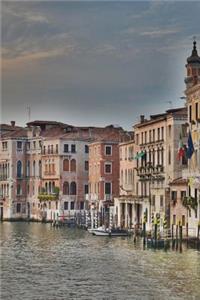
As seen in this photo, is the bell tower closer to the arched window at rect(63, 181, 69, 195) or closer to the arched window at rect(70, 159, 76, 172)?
the arched window at rect(70, 159, 76, 172)

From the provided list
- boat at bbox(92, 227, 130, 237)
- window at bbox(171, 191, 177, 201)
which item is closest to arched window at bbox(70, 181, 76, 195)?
boat at bbox(92, 227, 130, 237)

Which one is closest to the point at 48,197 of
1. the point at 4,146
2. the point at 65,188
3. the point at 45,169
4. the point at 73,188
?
the point at 65,188

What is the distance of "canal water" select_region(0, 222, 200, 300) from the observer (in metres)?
20.7

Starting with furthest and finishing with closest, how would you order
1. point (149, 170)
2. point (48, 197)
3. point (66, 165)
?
point (48, 197)
point (66, 165)
point (149, 170)

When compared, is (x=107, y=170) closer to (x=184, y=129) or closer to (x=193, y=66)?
(x=184, y=129)

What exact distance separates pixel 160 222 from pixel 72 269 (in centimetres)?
1441

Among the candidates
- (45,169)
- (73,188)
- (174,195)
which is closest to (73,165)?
(73,188)

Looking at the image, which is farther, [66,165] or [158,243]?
[66,165]

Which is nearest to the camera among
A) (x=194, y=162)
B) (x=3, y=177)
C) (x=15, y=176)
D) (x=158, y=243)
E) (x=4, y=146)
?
(x=158, y=243)

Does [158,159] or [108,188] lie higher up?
[158,159]

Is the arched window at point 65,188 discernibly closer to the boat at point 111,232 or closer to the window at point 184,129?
the boat at point 111,232

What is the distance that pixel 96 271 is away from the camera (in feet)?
83.1

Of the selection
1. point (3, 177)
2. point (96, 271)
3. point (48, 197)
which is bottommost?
point (96, 271)

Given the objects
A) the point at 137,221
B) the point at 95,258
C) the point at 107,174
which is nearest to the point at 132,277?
the point at 95,258
